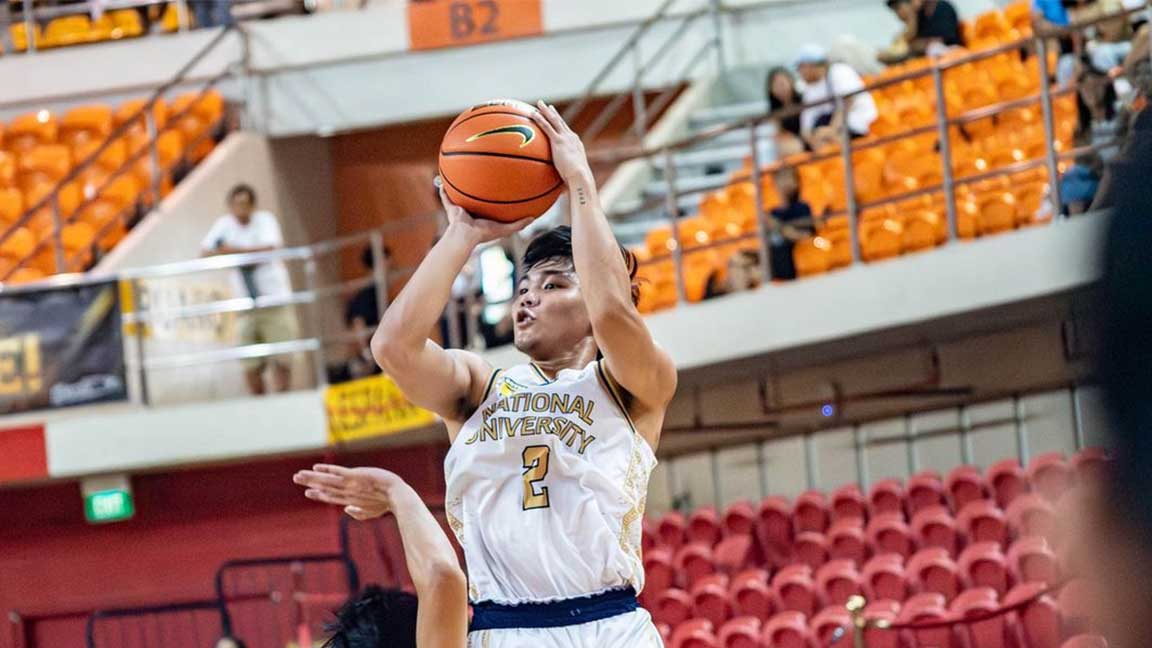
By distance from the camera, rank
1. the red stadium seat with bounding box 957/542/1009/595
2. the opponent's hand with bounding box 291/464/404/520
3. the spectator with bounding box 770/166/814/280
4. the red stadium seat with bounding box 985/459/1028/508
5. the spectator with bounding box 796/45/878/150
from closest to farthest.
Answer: the opponent's hand with bounding box 291/464/404/520, the red stadium seat with bounding box 957/542/1009/595, the red stadium seat with bounding box 985/459/1028/508, the spectator with bounding box 770/166/814/280, the spectator with bounding box 796/45/878/150

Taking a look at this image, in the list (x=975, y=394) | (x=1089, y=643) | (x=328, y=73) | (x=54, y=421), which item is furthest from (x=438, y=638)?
(x=328, y=73)

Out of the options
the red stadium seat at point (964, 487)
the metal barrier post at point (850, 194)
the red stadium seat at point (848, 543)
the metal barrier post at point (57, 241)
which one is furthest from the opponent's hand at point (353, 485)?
the metal barrier post at point (57, 241)

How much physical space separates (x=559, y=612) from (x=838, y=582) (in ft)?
17.4

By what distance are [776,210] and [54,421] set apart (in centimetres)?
518

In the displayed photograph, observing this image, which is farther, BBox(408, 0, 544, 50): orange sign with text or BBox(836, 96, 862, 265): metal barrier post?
BBox(408, 0, 544, 50): orange sign with text

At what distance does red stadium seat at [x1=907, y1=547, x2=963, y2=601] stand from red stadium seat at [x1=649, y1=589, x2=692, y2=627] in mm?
1314

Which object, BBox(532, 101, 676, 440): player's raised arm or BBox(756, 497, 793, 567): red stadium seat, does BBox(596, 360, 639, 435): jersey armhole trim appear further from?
BBox(756, 497, 793, 567): red stadium seat

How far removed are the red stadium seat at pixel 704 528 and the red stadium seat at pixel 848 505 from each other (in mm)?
813

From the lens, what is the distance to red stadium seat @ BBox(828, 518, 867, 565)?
9664 mm

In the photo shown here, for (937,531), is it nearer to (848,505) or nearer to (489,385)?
(848,505)

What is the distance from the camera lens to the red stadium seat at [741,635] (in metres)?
8.77

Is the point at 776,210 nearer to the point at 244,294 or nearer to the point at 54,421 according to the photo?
the point at 244,294

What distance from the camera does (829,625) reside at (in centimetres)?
855

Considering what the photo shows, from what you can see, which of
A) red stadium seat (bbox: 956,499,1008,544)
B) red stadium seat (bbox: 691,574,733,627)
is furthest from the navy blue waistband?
red stadium seat (bbox: 691,574,733,627)
